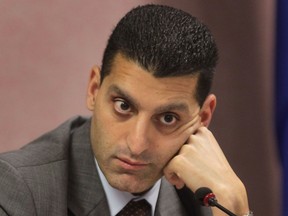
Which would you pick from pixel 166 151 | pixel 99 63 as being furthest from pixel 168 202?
pixel 99 63

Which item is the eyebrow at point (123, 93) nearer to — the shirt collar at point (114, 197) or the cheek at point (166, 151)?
the cheek at point (166, 151)

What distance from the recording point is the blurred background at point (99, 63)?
219 cm

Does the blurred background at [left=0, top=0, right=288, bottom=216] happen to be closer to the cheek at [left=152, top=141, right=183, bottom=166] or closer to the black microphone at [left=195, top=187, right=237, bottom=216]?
the cheek at [left=152, top=141, right=183, bottom=166]

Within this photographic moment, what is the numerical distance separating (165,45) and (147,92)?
121 millimetres

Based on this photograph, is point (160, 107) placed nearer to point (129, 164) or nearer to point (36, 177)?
point (129, 164)

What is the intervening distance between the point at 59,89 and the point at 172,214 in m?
0.75

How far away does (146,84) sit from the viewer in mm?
1491

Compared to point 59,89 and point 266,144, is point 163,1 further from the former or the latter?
point 266,144

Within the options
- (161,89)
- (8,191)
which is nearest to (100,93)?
(161,89)

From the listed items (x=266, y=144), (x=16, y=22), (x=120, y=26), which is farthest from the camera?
(x=266, y=144)

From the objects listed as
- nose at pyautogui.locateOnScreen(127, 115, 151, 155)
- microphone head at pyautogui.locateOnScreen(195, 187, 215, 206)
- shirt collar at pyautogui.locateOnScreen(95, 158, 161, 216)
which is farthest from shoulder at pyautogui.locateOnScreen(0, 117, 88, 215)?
microphone head at pyautogui.locateOnScreen(195, 187, 215, 206)

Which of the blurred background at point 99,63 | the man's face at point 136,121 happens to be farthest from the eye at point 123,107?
the blurred background at point 99,63

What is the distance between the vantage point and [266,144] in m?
2.61

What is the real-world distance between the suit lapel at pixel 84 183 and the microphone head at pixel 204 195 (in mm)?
289
